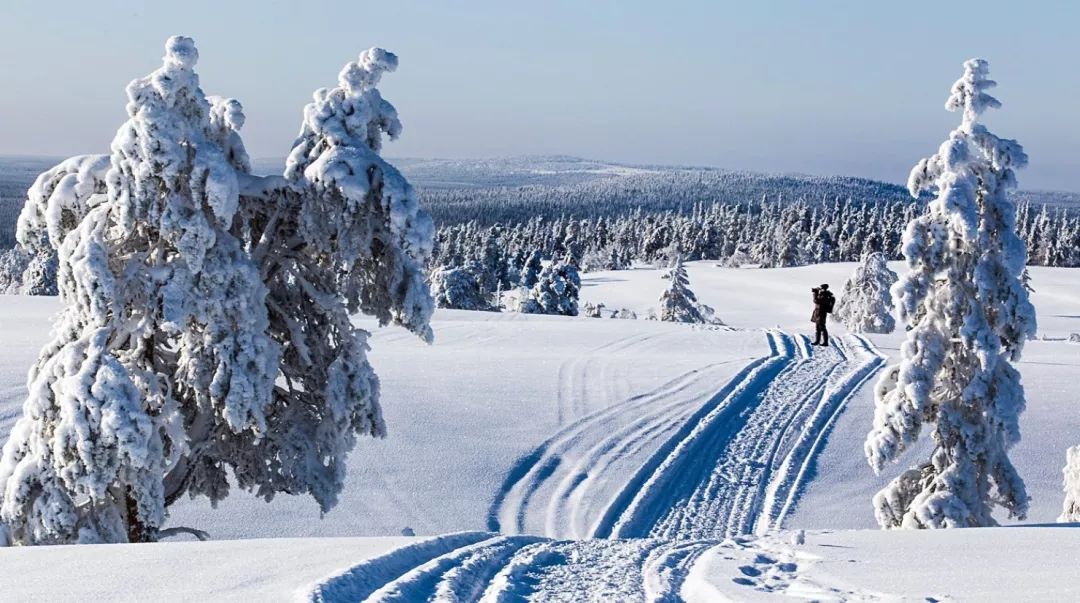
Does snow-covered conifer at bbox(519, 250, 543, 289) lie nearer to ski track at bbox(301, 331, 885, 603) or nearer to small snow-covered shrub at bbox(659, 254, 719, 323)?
small snow-covered shrub at bbox(659, 254, 719, 323)

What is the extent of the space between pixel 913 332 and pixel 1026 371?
11.2m

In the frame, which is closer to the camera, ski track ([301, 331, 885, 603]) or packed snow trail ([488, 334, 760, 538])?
ski track ([301, 331, 885, 603])

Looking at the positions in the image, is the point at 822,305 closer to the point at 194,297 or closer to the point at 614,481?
the point at 614,481

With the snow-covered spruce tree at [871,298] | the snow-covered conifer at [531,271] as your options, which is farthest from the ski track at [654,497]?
the snow-covered conifer at [531,271]

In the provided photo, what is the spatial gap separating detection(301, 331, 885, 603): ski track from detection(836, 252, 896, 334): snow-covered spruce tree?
25143 mm

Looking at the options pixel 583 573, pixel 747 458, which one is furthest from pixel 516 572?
pixel 747 458

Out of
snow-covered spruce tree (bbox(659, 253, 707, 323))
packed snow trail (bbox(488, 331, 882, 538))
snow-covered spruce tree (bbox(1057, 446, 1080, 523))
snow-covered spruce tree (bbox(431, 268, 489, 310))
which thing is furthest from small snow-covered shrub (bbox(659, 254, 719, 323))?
snow-covered spruce tree (bbox(1057, 446, 1080, 523))

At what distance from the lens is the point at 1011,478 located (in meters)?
13.8

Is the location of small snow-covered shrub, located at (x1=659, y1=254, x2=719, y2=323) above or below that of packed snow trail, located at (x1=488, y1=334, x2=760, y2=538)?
below

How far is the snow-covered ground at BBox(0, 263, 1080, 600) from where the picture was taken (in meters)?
6.84

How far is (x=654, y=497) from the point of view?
52.3 feet

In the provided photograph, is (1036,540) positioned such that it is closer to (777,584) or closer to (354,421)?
(777,584)

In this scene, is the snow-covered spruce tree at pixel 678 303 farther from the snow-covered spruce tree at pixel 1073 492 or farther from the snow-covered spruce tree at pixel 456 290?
the snow-covered spruce tree at pixel 1073 492

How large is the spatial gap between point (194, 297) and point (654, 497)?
8.73 m
